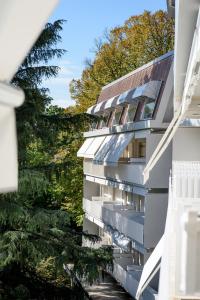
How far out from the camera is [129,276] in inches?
923

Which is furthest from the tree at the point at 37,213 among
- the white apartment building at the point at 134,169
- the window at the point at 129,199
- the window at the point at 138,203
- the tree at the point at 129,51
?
the tree at the point at 129,51

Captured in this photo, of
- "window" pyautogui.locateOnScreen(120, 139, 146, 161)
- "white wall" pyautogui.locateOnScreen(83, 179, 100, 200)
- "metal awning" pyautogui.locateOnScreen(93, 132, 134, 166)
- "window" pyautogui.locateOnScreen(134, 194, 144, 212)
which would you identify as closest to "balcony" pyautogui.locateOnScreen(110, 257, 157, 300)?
"window" pyautogui.locateOnScreen(134, 194, 144, 212)

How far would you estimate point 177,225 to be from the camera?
7.14 m

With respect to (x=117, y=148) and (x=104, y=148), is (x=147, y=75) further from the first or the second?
(x=104, y=148)

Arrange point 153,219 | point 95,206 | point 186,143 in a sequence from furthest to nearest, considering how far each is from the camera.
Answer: point 95,206 → point 153,219 → point 186,143

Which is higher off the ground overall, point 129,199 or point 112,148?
point 112,148

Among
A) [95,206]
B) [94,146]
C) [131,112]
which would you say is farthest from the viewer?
[94,146]

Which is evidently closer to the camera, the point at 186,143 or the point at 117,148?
the point at 186,143

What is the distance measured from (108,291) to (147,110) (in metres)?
8.31

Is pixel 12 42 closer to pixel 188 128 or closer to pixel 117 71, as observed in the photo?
pixel 188 128

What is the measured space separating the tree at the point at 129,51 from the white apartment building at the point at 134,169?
10.8 metres

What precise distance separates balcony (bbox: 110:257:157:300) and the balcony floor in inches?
22.1

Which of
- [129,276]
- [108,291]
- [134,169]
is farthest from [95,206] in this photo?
[129,276]

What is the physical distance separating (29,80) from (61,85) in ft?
86.2
